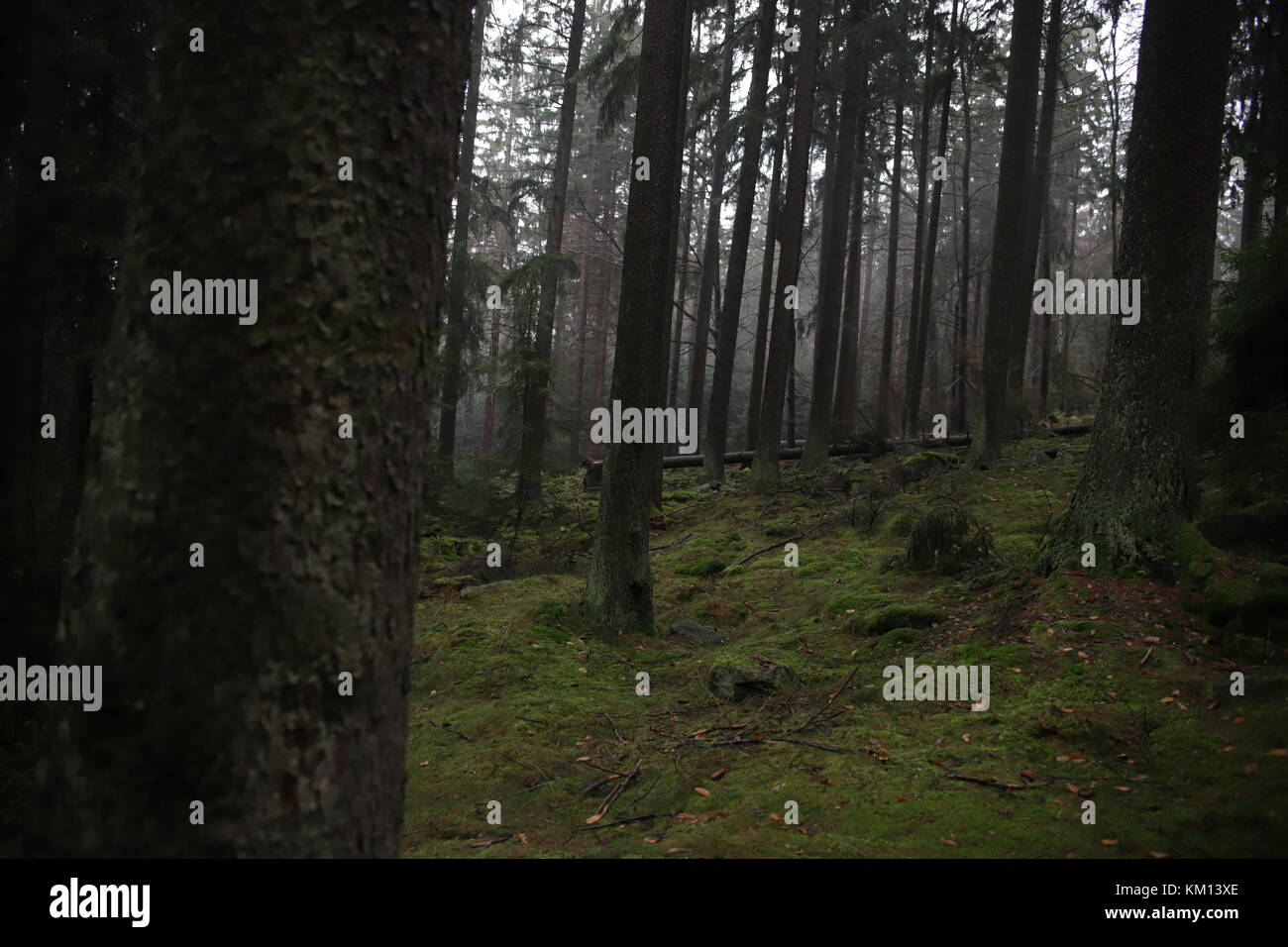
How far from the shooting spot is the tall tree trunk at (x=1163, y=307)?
6.38 metres

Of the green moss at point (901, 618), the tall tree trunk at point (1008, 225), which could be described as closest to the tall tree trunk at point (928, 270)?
the tall tree trunk at point (1008, 225)

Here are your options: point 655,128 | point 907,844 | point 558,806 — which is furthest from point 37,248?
point 907,844

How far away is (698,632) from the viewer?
831cm

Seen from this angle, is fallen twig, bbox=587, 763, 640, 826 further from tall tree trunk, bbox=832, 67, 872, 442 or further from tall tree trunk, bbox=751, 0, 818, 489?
tall tree trunk, bbox=832, 67, 872, 442

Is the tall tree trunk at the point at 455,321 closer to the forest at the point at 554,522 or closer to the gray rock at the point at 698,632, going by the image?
the forest at the point at 554,522

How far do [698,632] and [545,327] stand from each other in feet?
31.2

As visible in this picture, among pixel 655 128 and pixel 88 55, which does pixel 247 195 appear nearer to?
pixel 655 128

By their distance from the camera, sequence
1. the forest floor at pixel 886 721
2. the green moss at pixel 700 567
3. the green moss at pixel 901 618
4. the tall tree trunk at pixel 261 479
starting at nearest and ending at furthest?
the tall tree trunk at pixel 261 479 < the forest floor at pixel 886 721 < the green moss at pixel 901 618 < the green moss at pixel 700 567

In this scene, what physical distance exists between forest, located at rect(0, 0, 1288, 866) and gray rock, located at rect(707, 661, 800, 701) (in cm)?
3

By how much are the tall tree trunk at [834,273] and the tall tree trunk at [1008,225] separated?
4.02 meters

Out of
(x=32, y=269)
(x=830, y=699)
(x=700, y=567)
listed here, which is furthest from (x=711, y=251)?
(x=830, y=699)

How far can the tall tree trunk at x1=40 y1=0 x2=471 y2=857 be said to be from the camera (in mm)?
1730

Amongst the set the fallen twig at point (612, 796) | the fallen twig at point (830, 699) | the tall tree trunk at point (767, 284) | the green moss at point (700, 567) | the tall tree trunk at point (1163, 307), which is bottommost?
the fallen twig at point (612, 796)

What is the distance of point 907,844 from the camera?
3.73 meters
